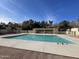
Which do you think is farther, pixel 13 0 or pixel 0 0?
pixel 13 0

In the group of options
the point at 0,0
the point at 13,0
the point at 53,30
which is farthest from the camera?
the point at 53,30

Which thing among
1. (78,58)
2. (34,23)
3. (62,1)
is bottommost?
→ (78,58)

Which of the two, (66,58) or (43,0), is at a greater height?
(43,0)

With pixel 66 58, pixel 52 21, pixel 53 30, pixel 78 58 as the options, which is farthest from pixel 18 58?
pixel 52 21

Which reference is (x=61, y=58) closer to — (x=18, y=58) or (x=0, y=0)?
(x=18, y=58)

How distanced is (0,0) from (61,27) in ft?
109

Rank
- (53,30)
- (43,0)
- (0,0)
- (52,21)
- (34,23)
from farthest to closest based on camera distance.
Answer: (52,21) < (34,23) < (53,30) < (43,0) < (0,0)

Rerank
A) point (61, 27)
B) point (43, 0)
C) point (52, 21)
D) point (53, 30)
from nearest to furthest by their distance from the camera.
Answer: point (43, 0) → point (53, 30) → point (61, 27) → point (52, 21)

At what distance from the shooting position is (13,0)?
1529cm

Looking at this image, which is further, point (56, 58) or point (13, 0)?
point (13, 0)

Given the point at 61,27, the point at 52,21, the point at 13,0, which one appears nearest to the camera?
the point at 13,0

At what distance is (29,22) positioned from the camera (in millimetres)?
44469

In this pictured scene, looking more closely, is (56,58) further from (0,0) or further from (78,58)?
(0,0)

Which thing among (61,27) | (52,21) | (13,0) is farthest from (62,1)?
(52,21)
